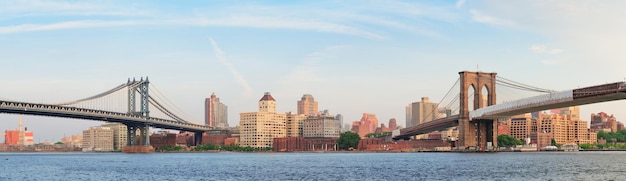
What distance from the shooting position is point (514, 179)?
153 ft

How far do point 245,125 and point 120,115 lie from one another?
68031 mm

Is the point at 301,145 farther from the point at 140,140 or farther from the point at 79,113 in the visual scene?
the point at 79,113

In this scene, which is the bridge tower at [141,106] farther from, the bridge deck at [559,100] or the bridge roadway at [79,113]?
the bridge deck at [559,100]

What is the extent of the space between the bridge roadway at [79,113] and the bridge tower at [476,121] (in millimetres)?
54780

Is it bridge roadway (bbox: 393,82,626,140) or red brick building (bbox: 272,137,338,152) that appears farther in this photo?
red brick building (bbox: 272,137,338,152)

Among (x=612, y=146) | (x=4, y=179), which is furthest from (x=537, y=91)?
(x=612, y=146)

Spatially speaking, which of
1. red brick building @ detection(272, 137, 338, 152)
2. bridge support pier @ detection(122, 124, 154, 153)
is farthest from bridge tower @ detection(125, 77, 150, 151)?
red brick building @ detection(272, 137, 338, 152)

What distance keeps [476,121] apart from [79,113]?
5813 centimetres

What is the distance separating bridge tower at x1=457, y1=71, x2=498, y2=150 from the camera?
10988 cm

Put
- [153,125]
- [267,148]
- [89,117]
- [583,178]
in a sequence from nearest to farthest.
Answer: [583,178], [89,117], [153,125], [267,148]

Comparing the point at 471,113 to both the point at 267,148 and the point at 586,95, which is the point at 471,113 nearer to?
the point at 586,95

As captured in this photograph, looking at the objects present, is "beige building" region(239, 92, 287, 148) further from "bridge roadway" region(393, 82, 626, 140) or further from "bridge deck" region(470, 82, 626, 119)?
"bridge deck" region(470, 82, 626, 119)

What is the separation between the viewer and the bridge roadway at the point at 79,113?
10319 centimetres

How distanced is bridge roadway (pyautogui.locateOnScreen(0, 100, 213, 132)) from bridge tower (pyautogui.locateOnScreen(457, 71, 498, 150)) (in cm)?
5478
